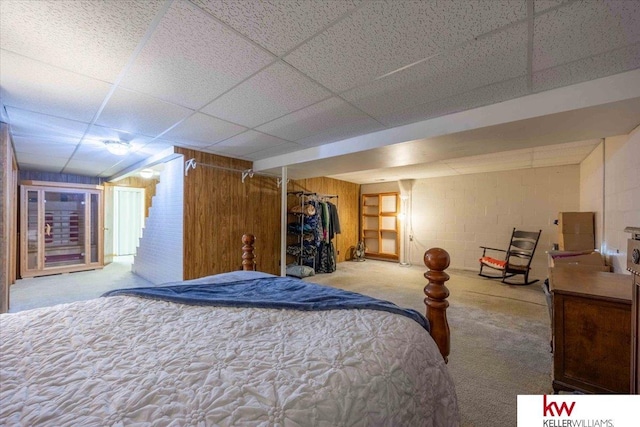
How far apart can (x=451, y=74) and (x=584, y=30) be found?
0.61 metres

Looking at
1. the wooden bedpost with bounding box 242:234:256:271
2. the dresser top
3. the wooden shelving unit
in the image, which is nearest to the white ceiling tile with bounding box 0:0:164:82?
the wooden bedpost with bounding box 242:234:256:271

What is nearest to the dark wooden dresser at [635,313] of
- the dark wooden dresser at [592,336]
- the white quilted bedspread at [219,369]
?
the dark wooden dresser at [592,336]

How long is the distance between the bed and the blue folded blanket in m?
0.01

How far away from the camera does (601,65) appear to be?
1.56m

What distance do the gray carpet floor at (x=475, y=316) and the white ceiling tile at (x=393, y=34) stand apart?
Answer: 218 cm

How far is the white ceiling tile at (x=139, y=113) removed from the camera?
2.09 metres

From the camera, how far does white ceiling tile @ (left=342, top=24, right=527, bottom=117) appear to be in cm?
140

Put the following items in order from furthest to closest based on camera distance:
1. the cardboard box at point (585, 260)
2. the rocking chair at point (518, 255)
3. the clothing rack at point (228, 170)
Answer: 1. the rocking chair at point (518, 255)
2. the clothing rack at point (228, 170)
3. the cardboard box at point (585, 260)

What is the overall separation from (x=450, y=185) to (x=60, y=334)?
640 cm

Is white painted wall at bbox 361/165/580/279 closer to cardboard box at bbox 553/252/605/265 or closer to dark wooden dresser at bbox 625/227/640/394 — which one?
cardboard box at bbox 553/252/605/265

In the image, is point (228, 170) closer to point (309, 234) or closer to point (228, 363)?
point (309, 234)

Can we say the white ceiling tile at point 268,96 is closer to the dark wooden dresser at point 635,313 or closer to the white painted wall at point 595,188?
the dark wooden dresser at point 635,313

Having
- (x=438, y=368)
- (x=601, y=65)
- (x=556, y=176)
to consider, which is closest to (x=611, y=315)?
(x=438, y=368)

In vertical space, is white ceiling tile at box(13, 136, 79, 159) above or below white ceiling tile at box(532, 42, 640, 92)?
above
